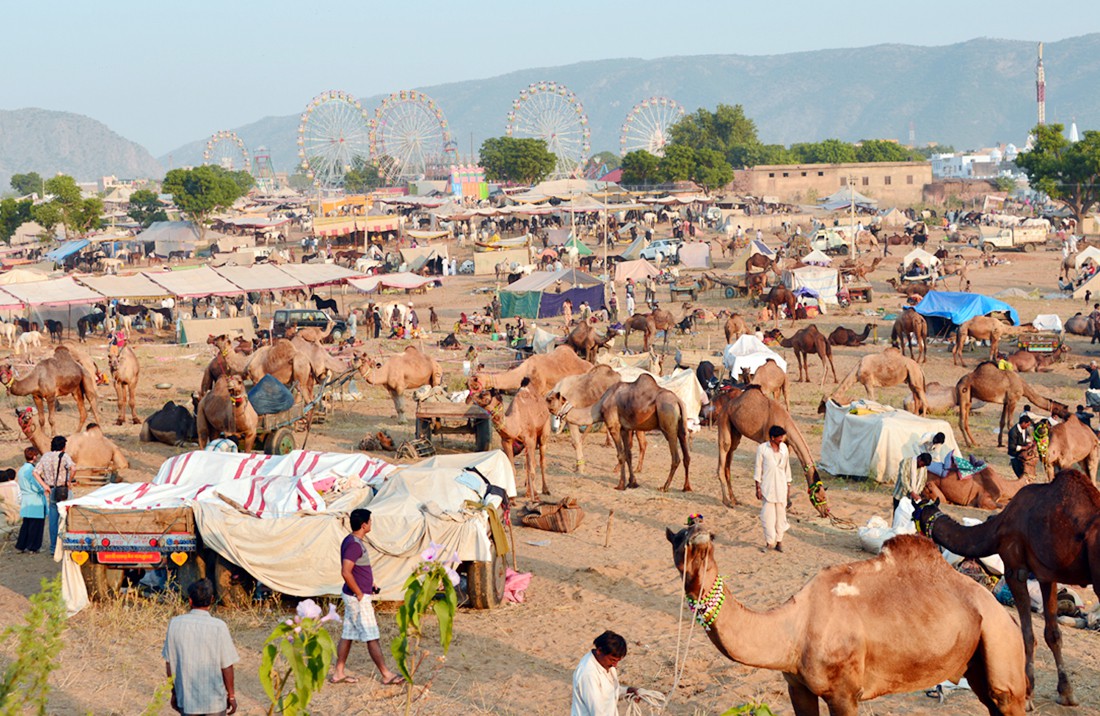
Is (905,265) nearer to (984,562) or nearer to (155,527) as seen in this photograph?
(984,562)

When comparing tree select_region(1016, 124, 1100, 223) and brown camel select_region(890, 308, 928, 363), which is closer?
brown camel select_region(890, 308, 928, 363)

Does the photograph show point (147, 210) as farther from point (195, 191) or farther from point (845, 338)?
point (845, 338)

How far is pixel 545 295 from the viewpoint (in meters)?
36.2

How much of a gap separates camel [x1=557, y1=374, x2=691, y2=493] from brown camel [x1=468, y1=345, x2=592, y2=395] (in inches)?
141

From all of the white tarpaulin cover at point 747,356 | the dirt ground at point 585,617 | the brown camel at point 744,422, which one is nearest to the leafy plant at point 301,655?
the dirt ground at point 585,617

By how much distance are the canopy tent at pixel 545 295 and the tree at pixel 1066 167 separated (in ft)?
121

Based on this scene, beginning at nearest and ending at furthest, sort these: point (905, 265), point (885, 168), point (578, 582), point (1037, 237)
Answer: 1. point (578, 582)
2. point (905, 265)
3. point (1037, 237)
4. point (885, 168)

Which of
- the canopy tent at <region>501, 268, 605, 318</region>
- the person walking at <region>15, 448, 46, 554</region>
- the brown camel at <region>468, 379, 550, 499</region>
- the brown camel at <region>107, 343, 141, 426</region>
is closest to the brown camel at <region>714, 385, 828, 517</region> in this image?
the brown camel at <region>468, 379, 550, 499</region>

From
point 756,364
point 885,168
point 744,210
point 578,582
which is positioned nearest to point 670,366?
point 756,364

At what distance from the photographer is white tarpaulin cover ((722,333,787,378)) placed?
70.4ft

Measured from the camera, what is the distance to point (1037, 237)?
186ft

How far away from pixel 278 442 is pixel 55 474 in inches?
144

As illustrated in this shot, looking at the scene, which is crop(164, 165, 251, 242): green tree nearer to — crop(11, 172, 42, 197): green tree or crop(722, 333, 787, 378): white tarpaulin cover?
crop(722, 333, 787, 378): white tarpaulin cover

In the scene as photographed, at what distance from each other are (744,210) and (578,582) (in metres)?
73.3
